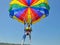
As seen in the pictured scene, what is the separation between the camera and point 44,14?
32562mm

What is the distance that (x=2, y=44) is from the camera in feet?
213

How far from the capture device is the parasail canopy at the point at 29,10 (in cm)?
3247

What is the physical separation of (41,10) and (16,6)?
2746 millimetres

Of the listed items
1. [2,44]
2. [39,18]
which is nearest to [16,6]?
[39,18]

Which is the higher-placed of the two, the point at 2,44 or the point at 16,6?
the point at 16,6

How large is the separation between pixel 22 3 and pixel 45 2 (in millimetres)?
2453

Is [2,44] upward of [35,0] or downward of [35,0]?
downward

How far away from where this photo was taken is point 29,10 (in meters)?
32.7

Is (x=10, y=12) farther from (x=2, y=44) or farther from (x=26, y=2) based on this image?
(x=2, y=44)

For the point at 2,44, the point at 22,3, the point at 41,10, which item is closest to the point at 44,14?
the point at 41,10

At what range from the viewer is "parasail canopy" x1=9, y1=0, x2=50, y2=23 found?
32469 millimetres

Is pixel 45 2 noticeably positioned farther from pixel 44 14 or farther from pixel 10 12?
pixel 10 12

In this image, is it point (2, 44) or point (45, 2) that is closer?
point (45, 2)

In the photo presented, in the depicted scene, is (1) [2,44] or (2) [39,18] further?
(1) [2,44]
